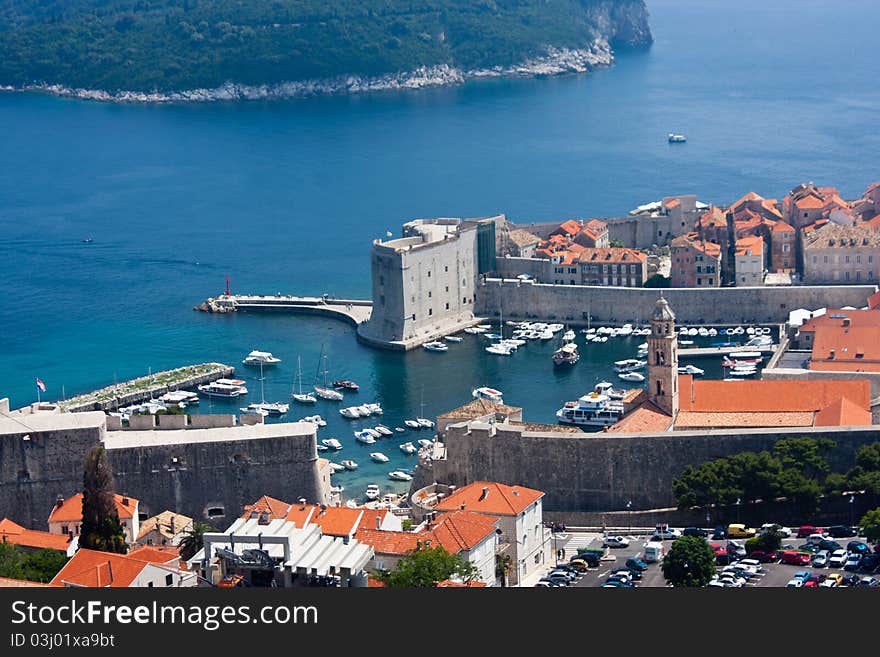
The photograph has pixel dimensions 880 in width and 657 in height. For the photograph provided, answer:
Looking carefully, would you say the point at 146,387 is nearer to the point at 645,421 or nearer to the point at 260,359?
the point at 260,359

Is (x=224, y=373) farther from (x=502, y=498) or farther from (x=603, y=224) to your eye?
(x=502, y=498)

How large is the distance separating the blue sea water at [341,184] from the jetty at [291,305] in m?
0.98

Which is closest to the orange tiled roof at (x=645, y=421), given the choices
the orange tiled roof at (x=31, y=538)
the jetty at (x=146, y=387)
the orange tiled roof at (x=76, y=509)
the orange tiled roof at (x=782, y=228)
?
the orange tiled roof at (x=76, y=509)

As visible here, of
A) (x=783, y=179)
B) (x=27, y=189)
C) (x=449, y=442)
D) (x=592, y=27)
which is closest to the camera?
(x=449, y=442)

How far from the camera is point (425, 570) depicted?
109 ft

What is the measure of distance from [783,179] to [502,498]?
66.3 metres

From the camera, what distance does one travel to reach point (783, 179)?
103375mm

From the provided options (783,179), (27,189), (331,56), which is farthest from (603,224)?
(331,56)

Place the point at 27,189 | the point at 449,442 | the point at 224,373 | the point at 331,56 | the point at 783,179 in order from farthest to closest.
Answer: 1. the point at 331,56
2. the point at 27,189
3. the point at 783,179
4. the point at 224,373
5. the point at 449,442

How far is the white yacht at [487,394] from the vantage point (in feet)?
193

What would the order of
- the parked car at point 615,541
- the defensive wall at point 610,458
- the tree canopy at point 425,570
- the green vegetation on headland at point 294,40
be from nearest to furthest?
the tree canopy at point 425,570 → the parked car at point 615,541 → the defensive wall at point 610,458 → the green vegetation on headland at point 294,40

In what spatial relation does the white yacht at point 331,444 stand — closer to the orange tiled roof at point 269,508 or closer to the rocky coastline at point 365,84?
the orange tiled roof at point 269,508

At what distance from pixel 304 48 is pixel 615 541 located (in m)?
138

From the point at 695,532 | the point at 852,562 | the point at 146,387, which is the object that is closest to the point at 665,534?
the point at 695,532
